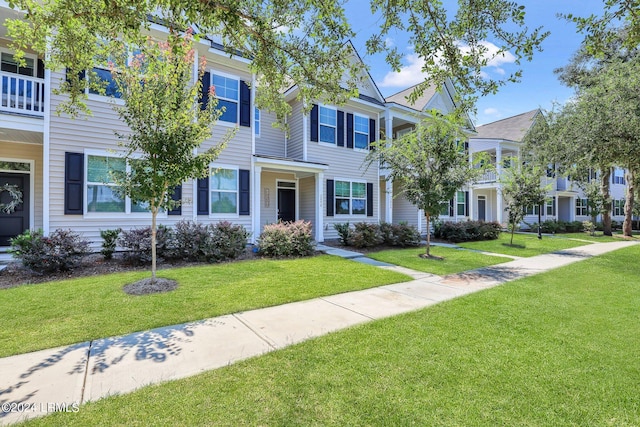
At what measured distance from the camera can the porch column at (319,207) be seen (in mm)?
12930

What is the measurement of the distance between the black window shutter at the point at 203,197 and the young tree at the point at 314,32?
15.0 feet

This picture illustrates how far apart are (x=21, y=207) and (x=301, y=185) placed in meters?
9.85

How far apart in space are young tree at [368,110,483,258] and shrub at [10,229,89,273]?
29.0ft

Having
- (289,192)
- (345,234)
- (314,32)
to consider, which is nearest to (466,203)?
(345,234)

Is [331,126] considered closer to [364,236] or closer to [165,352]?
[364,236]

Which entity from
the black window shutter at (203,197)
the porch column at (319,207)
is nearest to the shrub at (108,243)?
the black window shutter at (203,197)

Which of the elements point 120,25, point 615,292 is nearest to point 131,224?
point 120,25

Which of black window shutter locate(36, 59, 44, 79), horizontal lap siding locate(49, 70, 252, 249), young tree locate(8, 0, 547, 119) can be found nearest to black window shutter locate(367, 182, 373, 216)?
horizontal lap siding locate(49, 70, 252, 249)

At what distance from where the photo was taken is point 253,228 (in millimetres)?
11453

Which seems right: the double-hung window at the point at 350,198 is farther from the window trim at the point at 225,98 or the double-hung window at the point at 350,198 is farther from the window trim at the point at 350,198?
the window trim at the point at 225,98

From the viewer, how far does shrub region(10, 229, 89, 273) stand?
259 inches

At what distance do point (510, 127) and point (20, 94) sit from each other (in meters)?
30.0

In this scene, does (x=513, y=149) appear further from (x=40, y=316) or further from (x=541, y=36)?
(x=40, y=316)

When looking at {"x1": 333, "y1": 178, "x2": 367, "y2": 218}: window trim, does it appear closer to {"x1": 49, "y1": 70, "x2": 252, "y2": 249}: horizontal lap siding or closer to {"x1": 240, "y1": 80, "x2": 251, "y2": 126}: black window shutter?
{"x1": 240, "y1": 80, "x2": 251, "y2": 126}: black window shutter
